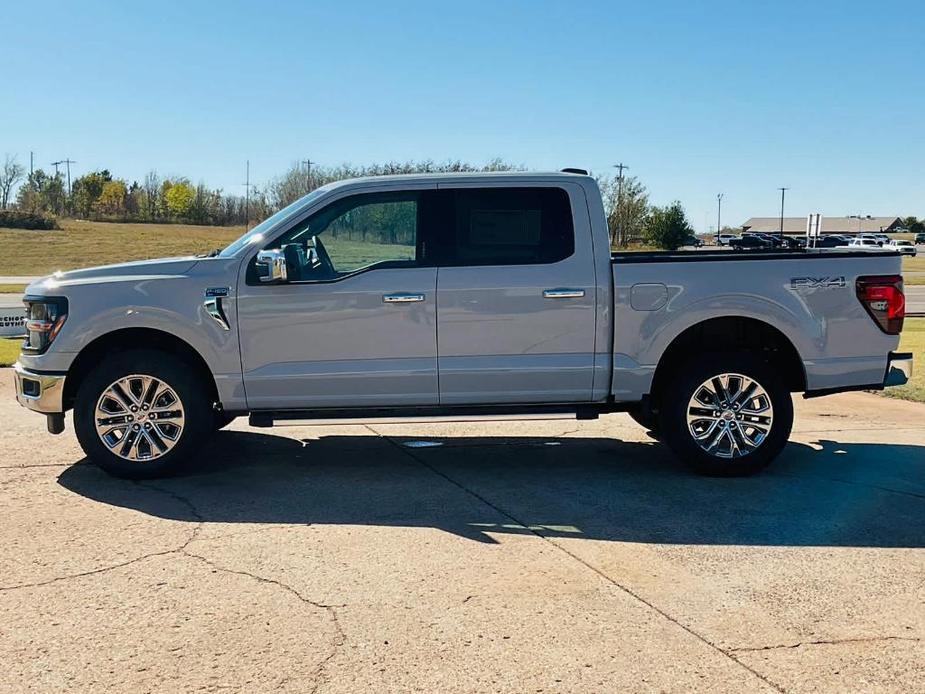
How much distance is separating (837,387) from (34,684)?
5.60 m

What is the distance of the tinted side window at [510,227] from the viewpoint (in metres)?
6.73

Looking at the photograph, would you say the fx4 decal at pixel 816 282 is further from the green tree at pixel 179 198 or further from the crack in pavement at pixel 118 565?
the green tree at pixel 179 198

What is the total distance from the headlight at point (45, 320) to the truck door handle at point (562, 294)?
3.40 m

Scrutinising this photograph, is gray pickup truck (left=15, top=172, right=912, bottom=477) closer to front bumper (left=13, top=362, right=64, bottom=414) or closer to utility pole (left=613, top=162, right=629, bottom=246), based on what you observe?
front bumper (left=13, top=362, right=64, bottom=414)

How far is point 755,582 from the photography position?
4676mm

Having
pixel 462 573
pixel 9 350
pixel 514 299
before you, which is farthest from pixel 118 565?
pixel 9 350

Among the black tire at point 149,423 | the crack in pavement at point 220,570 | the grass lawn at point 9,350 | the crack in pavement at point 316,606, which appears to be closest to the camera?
the crack in pavement at point 316,606

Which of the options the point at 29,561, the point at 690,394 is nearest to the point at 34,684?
the point at 29,561

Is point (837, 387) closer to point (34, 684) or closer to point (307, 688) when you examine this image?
point (307, 688)

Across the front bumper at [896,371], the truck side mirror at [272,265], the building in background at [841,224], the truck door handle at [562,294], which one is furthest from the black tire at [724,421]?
the building in background at [841,224]

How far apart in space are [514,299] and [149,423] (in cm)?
273

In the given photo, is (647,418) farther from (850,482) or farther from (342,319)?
(342,319)

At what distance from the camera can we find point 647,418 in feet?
25.1

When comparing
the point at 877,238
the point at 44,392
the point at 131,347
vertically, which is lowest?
the point at 44,392
